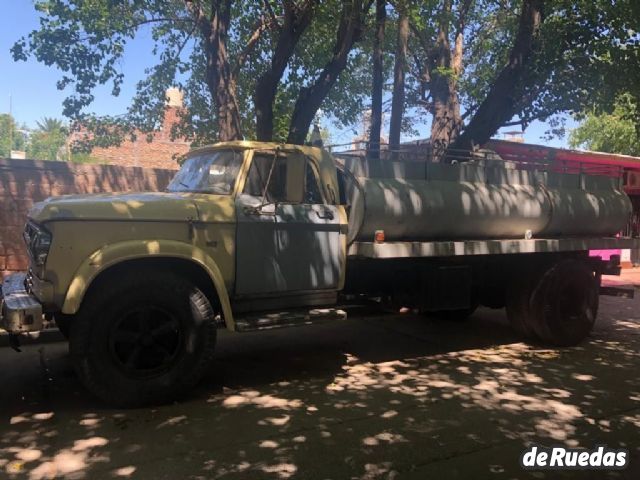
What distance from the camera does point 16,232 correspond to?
29.3 feet

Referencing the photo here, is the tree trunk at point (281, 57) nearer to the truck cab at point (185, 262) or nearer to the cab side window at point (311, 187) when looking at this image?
the truck cab at point (185, 262)

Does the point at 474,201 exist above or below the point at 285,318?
above

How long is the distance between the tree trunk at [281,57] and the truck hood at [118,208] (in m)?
4.36

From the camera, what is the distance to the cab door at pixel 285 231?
16.3ft

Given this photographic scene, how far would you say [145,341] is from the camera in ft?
14.9

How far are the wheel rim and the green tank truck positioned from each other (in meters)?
0.01

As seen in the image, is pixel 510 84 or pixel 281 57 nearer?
pixel 281 57

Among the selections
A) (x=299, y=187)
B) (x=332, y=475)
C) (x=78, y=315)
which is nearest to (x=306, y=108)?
(x=299, y=187)

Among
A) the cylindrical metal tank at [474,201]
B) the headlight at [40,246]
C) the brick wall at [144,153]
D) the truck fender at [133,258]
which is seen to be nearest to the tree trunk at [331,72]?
the cylindrical metal tank at [474,201]

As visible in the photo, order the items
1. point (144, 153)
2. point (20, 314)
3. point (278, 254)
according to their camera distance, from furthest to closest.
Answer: point (144, 153), point (278, 254), point (20, 314)

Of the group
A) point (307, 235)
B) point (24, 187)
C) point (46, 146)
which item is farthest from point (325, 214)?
point (46, 146)

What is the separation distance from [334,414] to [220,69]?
21.4 feet

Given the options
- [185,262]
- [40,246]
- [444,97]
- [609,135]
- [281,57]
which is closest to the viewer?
[40,246]

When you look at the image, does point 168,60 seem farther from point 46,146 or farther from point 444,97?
point 46,146
